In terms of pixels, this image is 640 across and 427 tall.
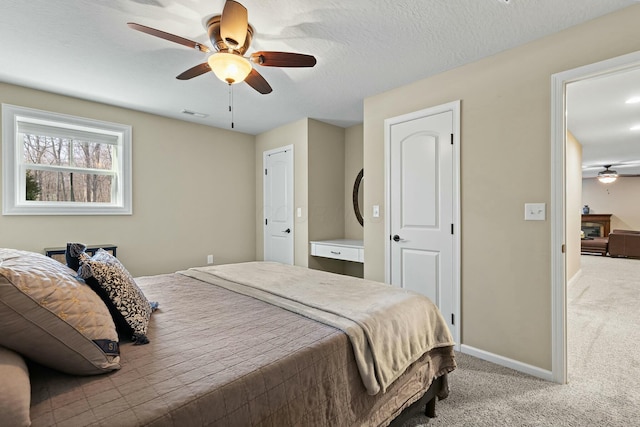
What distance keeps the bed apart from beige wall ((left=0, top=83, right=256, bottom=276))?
2.38 metres

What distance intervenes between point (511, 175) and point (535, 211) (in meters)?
0.32

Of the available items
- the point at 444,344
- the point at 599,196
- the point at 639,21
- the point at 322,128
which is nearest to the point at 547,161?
the point at 639,21

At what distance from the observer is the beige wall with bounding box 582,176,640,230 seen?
906cm

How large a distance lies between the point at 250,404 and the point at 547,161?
7.87ft

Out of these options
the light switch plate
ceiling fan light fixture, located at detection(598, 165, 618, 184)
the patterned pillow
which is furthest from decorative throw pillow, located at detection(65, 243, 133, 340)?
ceiling fan light fixture, located at detection(598, 165, 618, 184)

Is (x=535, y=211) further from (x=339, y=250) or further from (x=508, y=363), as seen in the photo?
(x=339, y=250)

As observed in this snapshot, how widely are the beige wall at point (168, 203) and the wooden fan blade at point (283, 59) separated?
2.59 metres

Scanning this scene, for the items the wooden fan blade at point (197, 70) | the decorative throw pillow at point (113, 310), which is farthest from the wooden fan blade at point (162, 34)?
the decorative throw pillow at point (113, 310)

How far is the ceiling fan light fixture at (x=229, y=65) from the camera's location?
6.07 ft

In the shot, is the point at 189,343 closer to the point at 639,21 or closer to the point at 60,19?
the point at 60,19

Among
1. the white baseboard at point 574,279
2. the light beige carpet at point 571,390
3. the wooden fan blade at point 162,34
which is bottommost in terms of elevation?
the light beige carpet at point 571,390

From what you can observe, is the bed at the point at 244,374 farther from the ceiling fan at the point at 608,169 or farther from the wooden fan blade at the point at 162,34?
the ceiling fan at the point at 608,169

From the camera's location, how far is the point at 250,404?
92 centimetres

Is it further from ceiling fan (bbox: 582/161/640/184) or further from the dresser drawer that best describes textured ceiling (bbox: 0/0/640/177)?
ceiling fan (bbox: 582/161/640/184)
